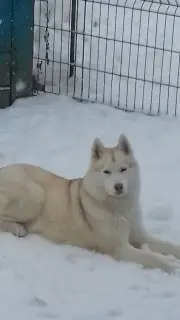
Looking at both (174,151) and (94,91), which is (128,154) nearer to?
(174,151)

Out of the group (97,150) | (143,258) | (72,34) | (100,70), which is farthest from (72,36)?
(143,258)

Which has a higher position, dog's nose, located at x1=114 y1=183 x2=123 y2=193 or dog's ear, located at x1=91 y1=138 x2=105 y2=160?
dog's ear, located at x1=91 y1=138 x2=105 y2=160

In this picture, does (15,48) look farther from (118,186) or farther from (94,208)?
(118,186)

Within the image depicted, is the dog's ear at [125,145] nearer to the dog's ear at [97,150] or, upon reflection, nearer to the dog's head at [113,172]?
the dog's head at [113,172]

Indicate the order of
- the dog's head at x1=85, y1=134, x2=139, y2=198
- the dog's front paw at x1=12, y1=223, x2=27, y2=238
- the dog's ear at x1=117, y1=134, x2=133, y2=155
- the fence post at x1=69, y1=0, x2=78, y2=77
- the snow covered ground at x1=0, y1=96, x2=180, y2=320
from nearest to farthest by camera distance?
the snow covered ground at x1=0, y1=96, x2=180, y2=320, the dog's head at x1=85, y1=134, x2=139, y2=198, the dog's ear at x1=117, y1=134, x2=133, y2=155, the dog's front paw at x1=12, y1=223, x2=27, y2=238, the fence post at x1=69, y1=0, x2=78, y2=77

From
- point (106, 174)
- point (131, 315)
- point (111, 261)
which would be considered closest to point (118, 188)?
point (106, 174)

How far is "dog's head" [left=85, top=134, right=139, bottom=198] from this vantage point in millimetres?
4684

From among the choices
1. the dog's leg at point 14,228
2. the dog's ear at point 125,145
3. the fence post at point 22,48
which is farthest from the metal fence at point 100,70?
the dog's leg at point 14,228

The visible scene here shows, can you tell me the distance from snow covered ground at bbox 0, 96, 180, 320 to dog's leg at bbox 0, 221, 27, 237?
0.05 metres

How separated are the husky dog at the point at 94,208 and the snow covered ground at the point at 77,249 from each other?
0.08 meters

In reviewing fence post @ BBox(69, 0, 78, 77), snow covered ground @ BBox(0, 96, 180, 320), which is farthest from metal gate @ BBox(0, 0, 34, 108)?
fence post @ BBox(69, 0, 78, 77)

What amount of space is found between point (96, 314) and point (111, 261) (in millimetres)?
771

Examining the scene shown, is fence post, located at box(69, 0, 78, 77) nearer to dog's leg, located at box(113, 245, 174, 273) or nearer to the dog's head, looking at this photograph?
the dog's head

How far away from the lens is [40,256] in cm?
470
